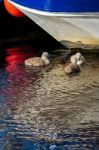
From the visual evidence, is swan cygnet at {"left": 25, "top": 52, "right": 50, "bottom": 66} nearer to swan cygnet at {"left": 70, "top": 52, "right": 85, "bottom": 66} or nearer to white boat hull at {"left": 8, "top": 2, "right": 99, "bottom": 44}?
swan cygnet at {"left": 70, "top": 52, "right": 85, "bottom": 66}

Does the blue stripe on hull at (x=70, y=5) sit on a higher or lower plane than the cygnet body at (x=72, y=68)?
higher

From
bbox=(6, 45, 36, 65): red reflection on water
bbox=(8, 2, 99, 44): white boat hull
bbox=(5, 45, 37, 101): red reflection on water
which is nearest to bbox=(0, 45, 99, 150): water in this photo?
bbox=(5, 45, 37, 101): red reflection on water

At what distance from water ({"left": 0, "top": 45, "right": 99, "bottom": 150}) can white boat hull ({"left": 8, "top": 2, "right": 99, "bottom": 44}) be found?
601 millimetres

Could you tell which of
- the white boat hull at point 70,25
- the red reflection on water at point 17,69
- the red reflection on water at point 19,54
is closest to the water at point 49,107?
the red reflection on water at point 17,69

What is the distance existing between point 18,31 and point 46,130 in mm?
9111

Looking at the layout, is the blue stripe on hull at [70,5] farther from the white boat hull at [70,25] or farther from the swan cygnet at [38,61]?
the swan cygnet at [38,61]

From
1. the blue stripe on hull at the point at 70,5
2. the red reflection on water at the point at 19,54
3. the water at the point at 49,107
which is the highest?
the blue stripe on hull at the point at 70,5

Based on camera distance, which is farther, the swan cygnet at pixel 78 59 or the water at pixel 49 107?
the swan cygnet at pixel 78 59

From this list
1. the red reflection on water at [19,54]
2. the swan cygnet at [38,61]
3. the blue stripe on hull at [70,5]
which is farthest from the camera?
the red reflection on water at [19,54]

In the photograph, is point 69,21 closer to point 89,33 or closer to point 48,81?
point 89,33

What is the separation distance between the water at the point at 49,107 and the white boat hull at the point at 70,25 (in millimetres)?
601

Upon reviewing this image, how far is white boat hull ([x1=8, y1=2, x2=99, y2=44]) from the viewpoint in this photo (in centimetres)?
1197

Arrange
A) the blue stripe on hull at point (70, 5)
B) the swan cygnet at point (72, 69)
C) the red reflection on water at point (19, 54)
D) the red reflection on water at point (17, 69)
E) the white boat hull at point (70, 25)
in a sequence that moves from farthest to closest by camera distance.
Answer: the red reflection on water at point (19, 54), the white boat hull at point (70, 25), the blue stripe on hull at point (70, 5), the swan cygnet at point (72, 69), the red reflection on water at point (17, 69)

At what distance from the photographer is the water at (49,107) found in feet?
24.1
